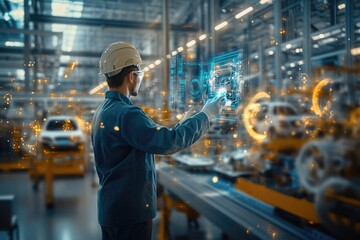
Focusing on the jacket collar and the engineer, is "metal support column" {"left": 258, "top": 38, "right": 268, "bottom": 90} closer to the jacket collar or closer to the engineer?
the engineer

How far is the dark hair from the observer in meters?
1.74

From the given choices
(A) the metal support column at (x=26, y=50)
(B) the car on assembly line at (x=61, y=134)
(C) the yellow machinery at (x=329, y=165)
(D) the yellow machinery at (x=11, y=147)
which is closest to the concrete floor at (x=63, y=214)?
(D) the yellow machinery at (x=11, y=147)

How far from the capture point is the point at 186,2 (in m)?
4.17

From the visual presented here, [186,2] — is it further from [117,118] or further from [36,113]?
[117,118]

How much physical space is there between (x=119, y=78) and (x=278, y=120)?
110 centimetres

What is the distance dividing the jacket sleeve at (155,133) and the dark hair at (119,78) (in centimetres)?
21

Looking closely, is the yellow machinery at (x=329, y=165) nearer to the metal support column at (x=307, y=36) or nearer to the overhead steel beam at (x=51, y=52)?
the metal support column at (x=307, y=36)

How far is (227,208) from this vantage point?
2797 mm

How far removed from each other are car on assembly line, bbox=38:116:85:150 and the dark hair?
2.41 metres

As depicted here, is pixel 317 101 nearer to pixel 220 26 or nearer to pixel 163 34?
pixel 220 26

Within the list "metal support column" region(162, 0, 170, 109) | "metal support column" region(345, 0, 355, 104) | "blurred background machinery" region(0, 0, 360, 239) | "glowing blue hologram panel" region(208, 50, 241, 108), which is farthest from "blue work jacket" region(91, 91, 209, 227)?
"metal support column" region(162, 0, 170, 109)

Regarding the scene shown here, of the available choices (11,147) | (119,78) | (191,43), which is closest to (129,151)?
(119,78)

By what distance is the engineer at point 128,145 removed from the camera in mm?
1534

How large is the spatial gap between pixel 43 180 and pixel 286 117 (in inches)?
131
